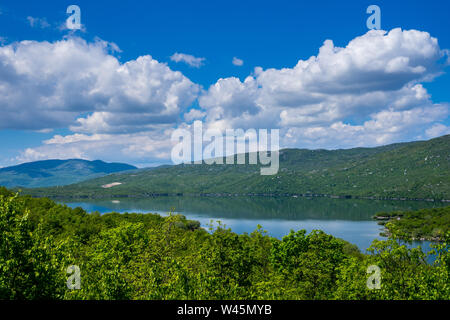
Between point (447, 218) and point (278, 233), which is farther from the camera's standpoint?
point (447, 218)

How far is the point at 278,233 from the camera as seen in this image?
17775 centimetres

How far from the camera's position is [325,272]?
1693 inches

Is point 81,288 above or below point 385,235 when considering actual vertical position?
above

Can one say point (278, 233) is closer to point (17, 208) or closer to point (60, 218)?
point (60, 218)

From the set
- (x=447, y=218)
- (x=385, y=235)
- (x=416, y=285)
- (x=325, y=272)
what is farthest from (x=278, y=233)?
(x=416, y=285)
